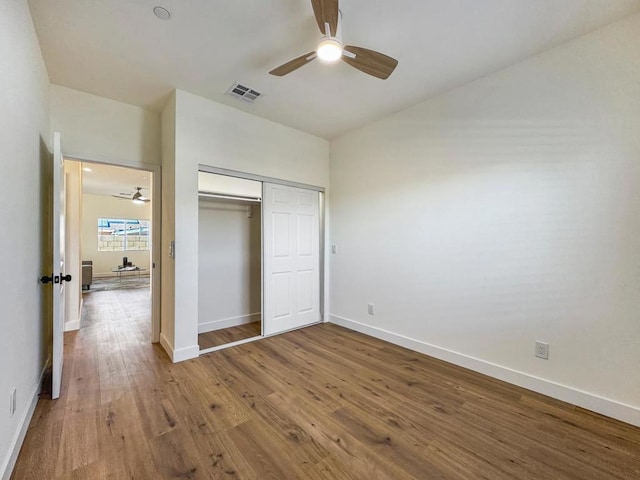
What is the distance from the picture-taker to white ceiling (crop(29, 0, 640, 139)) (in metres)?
1.86

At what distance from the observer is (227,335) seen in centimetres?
362

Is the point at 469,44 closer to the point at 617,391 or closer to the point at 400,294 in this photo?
the point at 400,294

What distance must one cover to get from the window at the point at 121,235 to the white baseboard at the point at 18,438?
8.83 metres

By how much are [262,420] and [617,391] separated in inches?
99.8

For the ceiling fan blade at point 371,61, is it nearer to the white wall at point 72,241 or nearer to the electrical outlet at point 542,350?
the electrical outlet at point 542,350

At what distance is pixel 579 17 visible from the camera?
1.93 meters

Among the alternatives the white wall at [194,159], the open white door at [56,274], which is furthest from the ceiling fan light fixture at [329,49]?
A: the open white door at [56,274]

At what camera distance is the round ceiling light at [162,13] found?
188 centimetres

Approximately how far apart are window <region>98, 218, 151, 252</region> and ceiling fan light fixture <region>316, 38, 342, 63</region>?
10472 millimetres

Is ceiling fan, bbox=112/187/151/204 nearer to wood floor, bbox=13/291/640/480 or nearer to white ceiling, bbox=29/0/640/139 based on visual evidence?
white ceiling, bbox=29/0/640/139

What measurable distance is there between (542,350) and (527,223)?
1.06 m

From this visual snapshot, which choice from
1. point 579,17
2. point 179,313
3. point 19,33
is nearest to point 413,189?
point 579,17

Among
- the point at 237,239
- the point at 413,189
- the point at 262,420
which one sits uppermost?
the point at 413,189

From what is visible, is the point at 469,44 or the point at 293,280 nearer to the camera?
the point at 469,44
